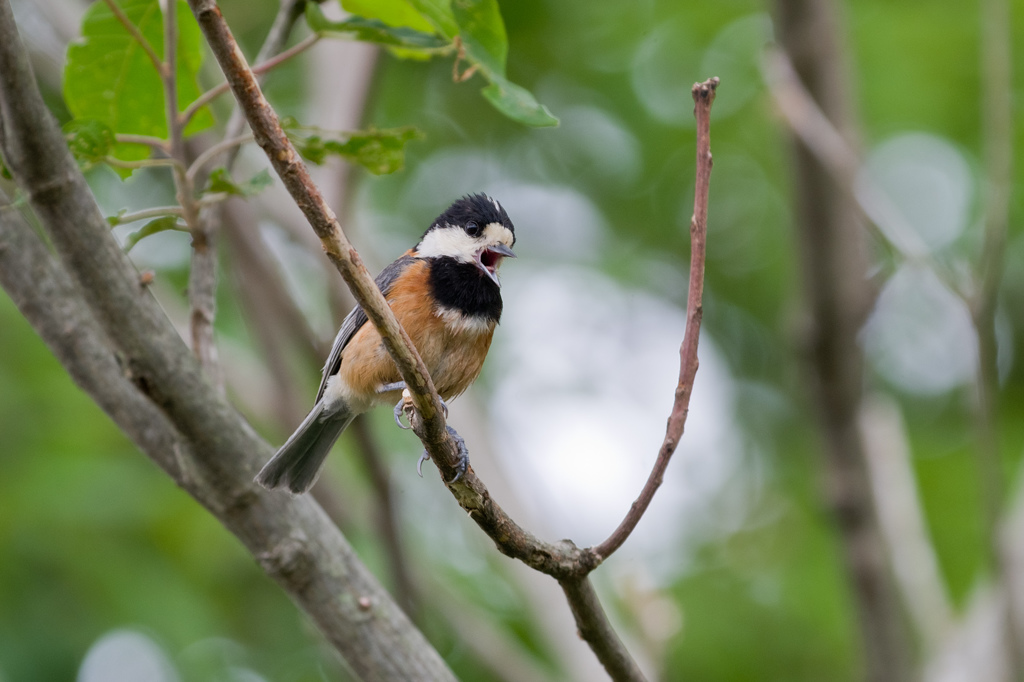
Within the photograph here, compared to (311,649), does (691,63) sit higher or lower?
higher

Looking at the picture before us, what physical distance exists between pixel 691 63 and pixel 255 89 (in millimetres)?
5437

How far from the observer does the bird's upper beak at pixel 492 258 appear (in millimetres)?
3213

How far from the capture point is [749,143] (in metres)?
7.21

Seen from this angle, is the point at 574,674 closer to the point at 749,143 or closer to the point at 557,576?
the point at 557,576

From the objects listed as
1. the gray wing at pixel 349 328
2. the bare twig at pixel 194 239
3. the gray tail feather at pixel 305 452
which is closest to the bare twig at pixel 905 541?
the gray wing at pixel 349 328

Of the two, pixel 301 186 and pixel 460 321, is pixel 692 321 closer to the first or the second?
pixel 301 186

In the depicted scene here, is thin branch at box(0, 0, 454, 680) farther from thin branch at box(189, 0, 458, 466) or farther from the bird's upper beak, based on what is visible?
the bird's upper beak

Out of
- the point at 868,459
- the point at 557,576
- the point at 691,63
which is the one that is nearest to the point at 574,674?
the point at 868,459

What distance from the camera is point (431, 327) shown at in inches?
126

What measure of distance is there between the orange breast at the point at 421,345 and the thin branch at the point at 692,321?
4.08 feet

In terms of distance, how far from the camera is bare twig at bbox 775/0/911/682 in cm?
404

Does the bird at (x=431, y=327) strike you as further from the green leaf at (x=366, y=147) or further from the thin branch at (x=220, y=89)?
the thin branch at (x=220, y=89)

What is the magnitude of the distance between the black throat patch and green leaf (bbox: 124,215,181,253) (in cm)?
95

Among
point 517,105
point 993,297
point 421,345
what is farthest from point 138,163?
point 993,297
